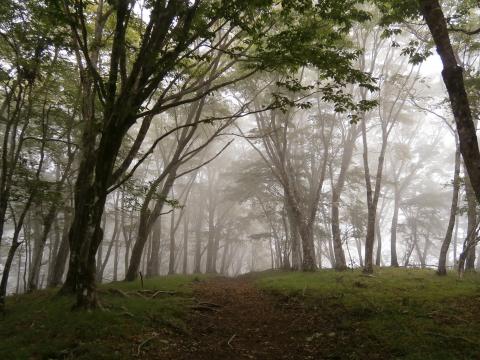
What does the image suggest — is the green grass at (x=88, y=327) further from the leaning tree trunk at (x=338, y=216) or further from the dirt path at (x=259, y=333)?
the leaning tree trunk at (x=338, y=216)

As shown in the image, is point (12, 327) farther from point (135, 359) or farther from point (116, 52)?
point (116, 52)

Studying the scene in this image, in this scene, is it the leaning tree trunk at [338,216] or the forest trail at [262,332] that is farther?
the leaning tree trunk at [338,216]

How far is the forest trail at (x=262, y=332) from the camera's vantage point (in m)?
7.55

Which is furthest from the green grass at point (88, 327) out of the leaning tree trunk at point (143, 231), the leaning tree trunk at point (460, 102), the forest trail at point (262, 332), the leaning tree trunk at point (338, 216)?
the leaning tree trunk at point (338, 216)

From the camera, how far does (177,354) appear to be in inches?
296

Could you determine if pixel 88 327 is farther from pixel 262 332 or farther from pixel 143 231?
pixel 143 231

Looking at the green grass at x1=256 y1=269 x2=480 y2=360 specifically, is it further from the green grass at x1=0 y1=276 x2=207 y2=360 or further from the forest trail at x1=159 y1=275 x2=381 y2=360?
the green grass at x1=0 y1=276 x2=207 y2=360

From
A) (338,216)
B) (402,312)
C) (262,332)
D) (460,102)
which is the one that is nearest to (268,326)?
(262,332)

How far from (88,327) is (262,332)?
13.8 ft

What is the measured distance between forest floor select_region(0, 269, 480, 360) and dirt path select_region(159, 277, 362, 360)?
0.02 meters

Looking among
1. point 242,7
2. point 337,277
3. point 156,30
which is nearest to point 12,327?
point 156,30

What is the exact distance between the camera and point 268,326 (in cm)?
942

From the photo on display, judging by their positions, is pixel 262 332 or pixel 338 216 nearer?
pixel 262 332

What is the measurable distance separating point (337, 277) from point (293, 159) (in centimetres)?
1301
